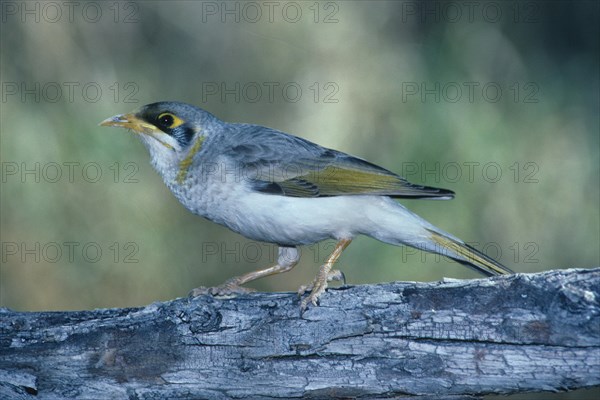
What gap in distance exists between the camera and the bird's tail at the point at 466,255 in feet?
20.3

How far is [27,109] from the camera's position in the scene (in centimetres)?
907

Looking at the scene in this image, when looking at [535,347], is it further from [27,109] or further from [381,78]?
[27,109]

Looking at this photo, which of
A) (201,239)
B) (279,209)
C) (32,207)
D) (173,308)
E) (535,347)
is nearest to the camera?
(535,347)

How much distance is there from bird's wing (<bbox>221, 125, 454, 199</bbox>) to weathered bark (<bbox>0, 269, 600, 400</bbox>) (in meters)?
1.04

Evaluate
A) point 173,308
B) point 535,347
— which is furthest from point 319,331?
point 535,347

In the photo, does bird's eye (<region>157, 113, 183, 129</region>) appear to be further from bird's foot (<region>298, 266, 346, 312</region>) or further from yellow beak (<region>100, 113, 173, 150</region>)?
bird's foot (<region>298, 266, 346, 312</region>)

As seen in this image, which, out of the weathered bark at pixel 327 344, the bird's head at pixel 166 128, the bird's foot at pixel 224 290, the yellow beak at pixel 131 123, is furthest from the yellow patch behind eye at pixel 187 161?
the weathered bark at pixel 327 344

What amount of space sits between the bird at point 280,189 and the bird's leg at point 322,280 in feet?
0.04

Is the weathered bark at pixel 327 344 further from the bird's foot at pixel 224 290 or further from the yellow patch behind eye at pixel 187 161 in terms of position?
the yellow patch behind eye at pixel 187 161

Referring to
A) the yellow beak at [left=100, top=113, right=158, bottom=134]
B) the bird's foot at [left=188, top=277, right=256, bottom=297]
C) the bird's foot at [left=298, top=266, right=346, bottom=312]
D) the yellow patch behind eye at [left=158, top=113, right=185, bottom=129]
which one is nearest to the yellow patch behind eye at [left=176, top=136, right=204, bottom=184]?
the yellow patch behind eye at [left=158, top=113, right=185, bottom=129]

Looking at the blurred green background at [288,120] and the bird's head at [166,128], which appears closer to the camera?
the bird's head at [166,128]

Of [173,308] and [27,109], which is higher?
[27,109]

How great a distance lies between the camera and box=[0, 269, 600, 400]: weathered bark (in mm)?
5062

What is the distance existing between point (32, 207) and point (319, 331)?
15.5 feet
